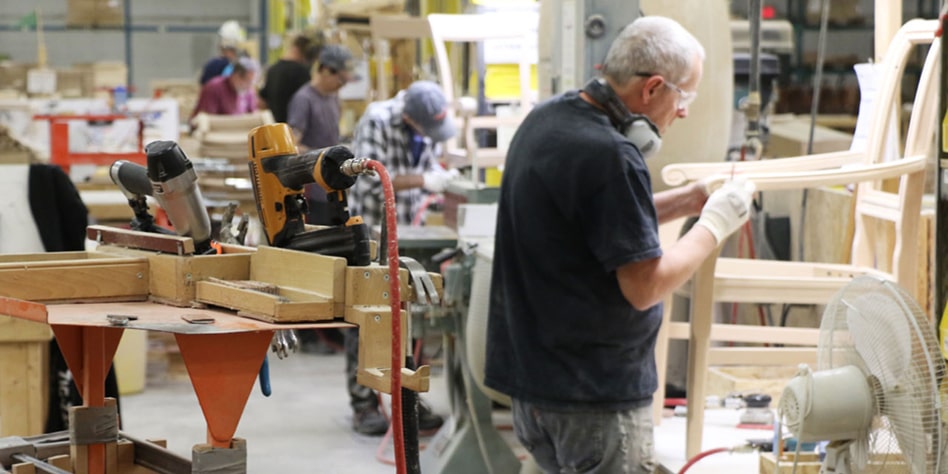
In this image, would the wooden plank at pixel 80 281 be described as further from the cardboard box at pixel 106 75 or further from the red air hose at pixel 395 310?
the cardboard box at pixel 106 75

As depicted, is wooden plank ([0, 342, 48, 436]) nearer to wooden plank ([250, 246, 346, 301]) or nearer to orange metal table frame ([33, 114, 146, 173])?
wooden plank ([250, 246, 346, 301])

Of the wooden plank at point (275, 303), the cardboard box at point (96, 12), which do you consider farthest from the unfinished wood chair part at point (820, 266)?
the cardboard box at point (96, 12)

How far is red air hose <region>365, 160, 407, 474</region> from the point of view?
2.06 metres

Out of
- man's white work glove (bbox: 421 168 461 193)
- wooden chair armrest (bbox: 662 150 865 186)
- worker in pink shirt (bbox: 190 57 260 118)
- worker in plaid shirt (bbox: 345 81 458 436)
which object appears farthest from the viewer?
worker in pink shirt (bbox: 190 57 260 118)

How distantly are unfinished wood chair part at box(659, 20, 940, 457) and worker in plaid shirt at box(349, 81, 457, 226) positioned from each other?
1809 mm

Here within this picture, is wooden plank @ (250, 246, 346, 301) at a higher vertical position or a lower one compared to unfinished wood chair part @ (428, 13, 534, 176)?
lower

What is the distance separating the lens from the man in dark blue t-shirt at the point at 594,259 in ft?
8.80

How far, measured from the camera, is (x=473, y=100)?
530 cm

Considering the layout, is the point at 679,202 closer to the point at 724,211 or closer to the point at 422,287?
the point at 724,211

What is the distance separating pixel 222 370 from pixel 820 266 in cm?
237

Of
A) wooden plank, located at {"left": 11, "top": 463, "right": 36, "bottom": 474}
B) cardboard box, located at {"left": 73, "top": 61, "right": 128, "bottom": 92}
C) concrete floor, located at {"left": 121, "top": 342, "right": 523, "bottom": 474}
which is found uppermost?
cardboard box, located at {"left": 73, "top": 61, "right": 128, "bottom": 92}

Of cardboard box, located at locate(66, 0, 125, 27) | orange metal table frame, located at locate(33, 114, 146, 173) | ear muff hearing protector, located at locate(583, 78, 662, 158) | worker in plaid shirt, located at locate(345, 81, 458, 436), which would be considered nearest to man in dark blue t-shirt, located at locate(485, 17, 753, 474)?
ear muff hearing protector, located at locate(583, 78, 662, 158)

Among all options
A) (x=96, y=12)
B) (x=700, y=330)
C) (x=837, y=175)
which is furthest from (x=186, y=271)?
(x=96, y=12)

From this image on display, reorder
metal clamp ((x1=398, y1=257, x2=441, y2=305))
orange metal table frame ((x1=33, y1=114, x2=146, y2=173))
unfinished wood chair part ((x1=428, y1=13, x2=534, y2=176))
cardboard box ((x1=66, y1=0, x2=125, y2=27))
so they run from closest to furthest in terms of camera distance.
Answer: metal clamp ((x1=398, y1=257, x2=441, y2=305)), unfinished wood chair part ((x1=428, y1=13, x2=534, y2=176)), orange metal table frame ((x1=33, y1=114, x2=146, y2=173)), cardboard box ((x1=66, y1=0, x2=125, y2=27))
